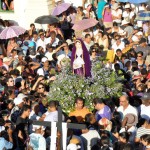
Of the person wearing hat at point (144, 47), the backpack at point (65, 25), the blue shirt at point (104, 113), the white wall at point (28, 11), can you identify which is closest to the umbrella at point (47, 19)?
the backpack at point (65, 25)

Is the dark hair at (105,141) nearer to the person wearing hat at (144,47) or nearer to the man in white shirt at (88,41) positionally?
the person wearing hat at (144,47)

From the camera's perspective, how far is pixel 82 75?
51.2ft

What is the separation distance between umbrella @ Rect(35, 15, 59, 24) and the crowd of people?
303 millimetres

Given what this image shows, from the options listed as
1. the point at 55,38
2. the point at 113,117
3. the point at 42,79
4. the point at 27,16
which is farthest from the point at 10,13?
the point at 113,117

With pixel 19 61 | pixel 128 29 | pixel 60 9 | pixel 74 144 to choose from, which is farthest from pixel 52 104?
pixel 60 9

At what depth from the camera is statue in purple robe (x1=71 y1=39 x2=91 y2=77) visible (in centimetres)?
1566

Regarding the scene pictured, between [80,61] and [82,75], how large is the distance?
34 centimetres

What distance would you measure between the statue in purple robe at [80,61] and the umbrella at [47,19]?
5660 mm

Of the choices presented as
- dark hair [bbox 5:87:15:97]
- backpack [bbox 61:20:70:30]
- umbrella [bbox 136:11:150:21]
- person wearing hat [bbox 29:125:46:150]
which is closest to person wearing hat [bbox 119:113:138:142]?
person wearing hat [bbox 29:125:46:150]

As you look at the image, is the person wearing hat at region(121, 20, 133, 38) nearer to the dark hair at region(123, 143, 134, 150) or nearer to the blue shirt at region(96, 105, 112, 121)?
the blue shirt at region(96, 105, 112, 121)

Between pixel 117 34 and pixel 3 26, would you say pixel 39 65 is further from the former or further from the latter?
pixel 3 26

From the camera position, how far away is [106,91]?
15.3 m

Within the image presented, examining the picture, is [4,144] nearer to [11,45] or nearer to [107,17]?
[11,45]

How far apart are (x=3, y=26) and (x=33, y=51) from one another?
11.3 feet
